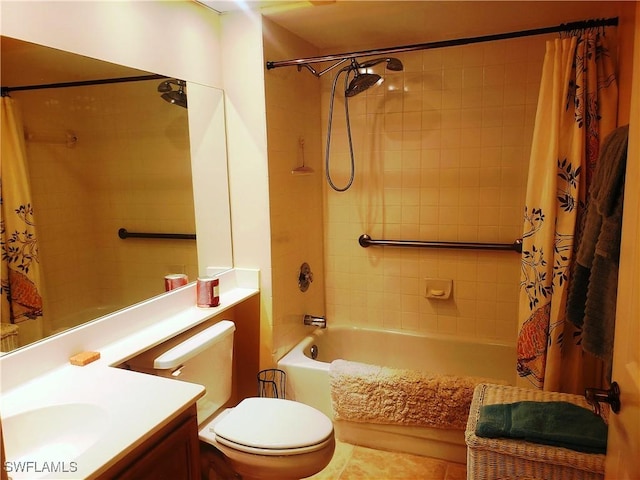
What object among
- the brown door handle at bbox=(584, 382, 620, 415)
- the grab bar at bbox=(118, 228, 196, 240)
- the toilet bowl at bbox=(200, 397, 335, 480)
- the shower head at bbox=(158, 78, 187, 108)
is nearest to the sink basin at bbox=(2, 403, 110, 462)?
the toilet bowl at bbox=(200, 397, 335, 480)

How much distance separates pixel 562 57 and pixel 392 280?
1.52 metres

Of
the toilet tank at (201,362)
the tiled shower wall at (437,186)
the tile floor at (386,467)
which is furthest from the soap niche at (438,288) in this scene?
the toilet tank at (201,362)

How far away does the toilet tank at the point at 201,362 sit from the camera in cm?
174

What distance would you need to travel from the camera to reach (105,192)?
183 cm

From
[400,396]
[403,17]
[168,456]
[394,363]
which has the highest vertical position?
[403,17]

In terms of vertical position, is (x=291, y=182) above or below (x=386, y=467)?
above

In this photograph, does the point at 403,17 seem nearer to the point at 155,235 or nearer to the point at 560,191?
the point at 560,191

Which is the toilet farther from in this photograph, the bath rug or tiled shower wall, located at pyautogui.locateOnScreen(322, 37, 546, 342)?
tiled shower wall, located at pyautogui.locateOnScreen(322, 37, 546, 342)

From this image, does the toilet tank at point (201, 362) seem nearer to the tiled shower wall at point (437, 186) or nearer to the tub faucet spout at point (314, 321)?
the tub faucet spout at point (314, 321)

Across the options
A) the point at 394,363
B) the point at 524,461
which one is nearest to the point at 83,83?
the point at 524,461

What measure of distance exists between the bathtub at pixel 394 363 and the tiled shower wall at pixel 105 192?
0.82m

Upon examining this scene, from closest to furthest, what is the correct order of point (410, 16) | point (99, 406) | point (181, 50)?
point (99, 406) → point (181, 50) → point (410, 16)

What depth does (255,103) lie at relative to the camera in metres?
2.30

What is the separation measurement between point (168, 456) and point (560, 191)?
5.83 feet
